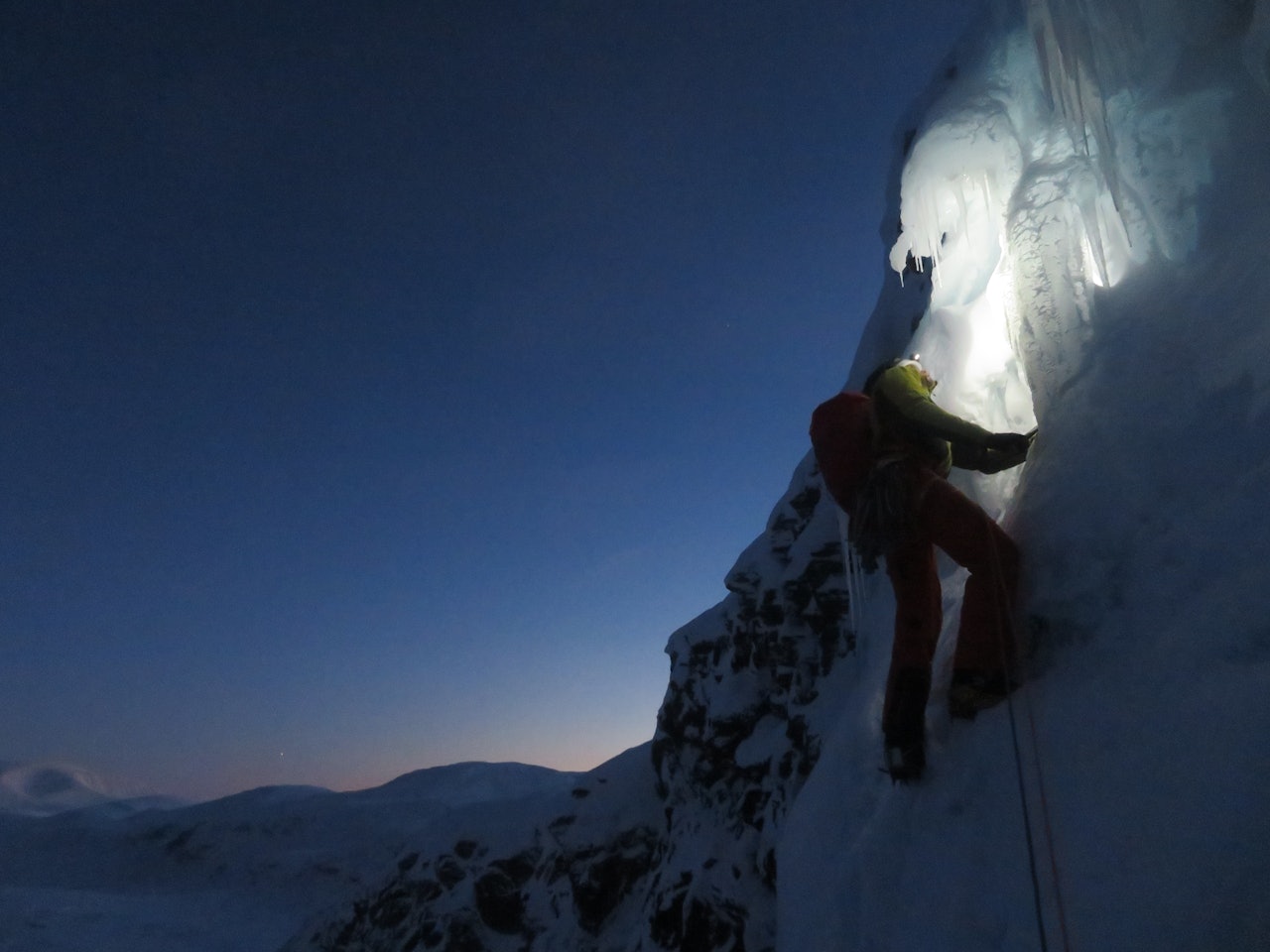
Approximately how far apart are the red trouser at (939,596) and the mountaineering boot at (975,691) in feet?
0.10

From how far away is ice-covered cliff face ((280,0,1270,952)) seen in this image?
2.38 meters

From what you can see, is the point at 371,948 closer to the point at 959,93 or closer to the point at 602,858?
the point at 602,858

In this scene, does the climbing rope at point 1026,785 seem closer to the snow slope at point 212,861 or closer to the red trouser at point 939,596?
the red trouser at point 939,596

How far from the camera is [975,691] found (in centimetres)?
341

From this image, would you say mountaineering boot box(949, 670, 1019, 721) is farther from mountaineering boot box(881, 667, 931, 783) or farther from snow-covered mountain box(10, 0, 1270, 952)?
mountaineering boot box(881, 667, 931, 783)

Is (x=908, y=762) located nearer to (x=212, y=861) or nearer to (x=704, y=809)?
(x=704, y=809)

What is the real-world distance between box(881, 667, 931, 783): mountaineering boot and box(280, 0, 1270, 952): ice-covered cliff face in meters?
0.10

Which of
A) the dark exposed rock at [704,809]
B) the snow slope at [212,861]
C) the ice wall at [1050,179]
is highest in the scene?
the ice wall at [1050,179]

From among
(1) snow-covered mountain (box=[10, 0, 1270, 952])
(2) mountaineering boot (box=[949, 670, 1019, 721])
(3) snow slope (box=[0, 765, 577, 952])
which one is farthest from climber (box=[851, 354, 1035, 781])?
(3) snow slope (box=[0, 765, 577, 952])

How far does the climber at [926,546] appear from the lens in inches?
135

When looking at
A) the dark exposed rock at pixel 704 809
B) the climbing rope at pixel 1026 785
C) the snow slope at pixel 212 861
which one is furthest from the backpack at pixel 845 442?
the snow slope at pixel 212 861

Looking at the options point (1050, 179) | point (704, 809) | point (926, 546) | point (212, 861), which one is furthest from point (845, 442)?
point (212, 861)

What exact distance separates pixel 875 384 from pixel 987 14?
161 inches

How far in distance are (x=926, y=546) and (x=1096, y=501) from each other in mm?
864
